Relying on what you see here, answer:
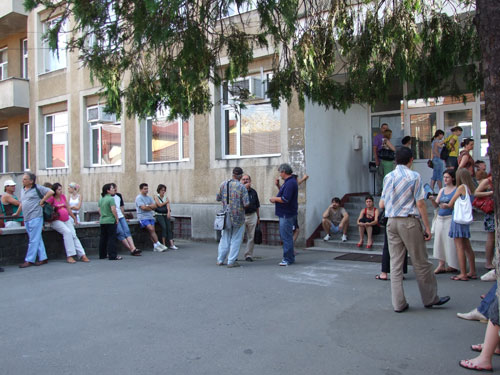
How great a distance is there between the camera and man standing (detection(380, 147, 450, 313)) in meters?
5.57

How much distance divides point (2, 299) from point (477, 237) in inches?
327

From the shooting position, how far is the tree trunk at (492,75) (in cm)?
331

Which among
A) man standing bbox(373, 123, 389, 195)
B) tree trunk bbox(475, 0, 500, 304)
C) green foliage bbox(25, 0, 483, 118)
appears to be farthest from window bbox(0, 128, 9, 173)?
tree trunk bbox(475, 0, 500, 304)

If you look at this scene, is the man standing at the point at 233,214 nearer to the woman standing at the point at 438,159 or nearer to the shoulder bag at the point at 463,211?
the shoulder bag at the point at 463,211

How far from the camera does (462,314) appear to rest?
211 inches

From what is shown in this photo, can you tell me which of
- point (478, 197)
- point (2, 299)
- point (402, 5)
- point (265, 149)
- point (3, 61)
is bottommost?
point (2, 299)

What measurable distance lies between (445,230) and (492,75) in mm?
4632

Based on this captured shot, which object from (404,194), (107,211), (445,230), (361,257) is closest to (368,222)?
(361,257)

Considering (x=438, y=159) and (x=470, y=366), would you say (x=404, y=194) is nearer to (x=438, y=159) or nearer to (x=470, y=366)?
(x=470, y=366)

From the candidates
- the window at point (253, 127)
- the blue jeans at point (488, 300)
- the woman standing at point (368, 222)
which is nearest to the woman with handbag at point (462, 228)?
the blue jeans at point (488, 300)

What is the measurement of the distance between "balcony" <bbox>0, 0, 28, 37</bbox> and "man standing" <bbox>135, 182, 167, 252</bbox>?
9.88 m

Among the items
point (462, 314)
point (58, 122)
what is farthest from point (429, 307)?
point (58, 122)

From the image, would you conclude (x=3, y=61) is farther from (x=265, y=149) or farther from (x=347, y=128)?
(x=347, y=128)

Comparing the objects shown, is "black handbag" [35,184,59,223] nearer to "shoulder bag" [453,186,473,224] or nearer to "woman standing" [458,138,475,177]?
"shoulder bag" [453,186,473,224]
